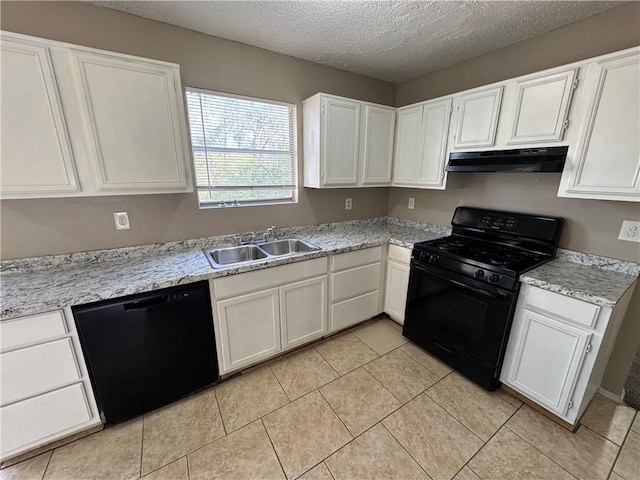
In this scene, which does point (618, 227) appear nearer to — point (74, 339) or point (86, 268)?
point (74, 339)

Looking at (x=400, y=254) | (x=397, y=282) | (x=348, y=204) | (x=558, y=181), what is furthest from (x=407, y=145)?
(x=397, y=282)

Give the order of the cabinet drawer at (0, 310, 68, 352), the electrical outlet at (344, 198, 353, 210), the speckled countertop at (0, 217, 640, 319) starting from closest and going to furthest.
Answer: the cabinet drawer at (0, 310, 68, 352) < the speckled countertop at (0, 217, 640, 319) < the electrical outlet at (344, 198, 353, 210)

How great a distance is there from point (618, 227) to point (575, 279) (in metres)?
0.50

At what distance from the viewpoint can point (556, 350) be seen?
156cm

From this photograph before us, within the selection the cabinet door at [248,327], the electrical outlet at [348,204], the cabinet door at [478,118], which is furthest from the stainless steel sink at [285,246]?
the cabinet door at [478,118]

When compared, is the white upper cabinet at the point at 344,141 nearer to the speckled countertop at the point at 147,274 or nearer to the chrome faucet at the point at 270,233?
the chrome faucet at the point at 270,233

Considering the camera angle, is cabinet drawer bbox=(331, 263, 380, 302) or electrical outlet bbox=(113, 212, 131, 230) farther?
cabinet drawer bbox=(331, 263, 380, 302)

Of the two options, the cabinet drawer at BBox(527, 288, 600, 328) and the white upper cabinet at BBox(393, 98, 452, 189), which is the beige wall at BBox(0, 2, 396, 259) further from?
the cabinet drawer at BBox(527, 288, 600, 328)

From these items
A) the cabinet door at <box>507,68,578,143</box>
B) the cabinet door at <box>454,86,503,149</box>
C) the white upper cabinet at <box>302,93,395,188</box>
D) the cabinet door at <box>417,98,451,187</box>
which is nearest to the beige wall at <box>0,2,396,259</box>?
the white upper cabinet at <box>302,93,395,188</box>

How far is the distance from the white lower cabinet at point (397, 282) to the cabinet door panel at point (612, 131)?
1.26 meters

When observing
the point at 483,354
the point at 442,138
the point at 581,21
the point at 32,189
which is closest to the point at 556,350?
the point at 483,354

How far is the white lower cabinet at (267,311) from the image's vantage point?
1803 millimetres

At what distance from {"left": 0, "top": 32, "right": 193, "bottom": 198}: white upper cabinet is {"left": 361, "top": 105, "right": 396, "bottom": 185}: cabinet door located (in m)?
1.57

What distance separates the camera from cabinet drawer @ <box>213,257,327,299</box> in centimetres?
175
